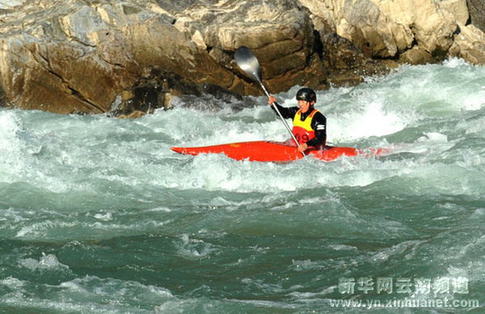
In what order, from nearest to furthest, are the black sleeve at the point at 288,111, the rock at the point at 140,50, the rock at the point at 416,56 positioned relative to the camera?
the black sleeve at the point at 288,111 → the rock at the point at 140,50 → the rock at the point at 416,56

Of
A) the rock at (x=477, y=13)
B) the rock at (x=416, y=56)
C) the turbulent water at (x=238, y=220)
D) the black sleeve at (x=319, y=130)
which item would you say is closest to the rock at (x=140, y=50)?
the turbulent water at (x=238, y=220)

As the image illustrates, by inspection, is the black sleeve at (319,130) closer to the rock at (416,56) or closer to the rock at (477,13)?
the rock at (416,56)

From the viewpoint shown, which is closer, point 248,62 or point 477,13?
point 248,62

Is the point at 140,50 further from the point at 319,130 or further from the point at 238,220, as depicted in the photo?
the point at 238,220

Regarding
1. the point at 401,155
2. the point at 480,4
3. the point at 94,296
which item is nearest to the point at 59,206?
the point at 94,296

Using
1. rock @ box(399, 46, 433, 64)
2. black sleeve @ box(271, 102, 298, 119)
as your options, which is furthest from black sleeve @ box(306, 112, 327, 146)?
rock @ box(399, 46, 433, 64)

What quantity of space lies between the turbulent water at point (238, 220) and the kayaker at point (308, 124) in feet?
1.28

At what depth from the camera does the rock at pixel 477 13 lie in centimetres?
1472

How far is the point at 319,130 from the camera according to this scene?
8492mm

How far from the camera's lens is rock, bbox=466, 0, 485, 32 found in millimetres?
14719

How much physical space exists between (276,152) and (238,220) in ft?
7.26

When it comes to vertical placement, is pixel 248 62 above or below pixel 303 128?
above

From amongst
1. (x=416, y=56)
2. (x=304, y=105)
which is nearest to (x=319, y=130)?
(x=304, y=105)

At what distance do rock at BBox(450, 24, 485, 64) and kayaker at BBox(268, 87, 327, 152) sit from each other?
5731 mm
